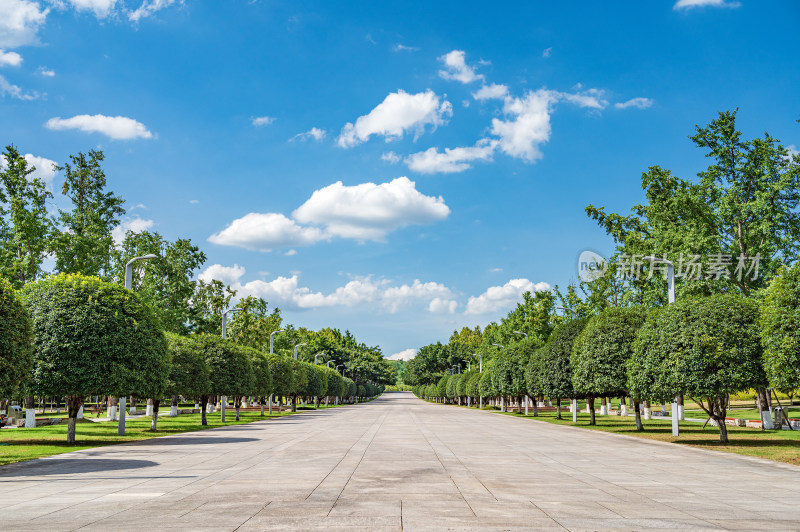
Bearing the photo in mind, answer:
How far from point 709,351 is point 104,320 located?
78.9 ft

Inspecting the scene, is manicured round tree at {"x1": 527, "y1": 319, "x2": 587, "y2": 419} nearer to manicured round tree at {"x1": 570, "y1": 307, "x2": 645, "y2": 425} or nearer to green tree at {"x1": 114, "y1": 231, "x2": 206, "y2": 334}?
manicured round tree at {"x1": 570, "y1": 307, "x2": 645, "y2": 425}

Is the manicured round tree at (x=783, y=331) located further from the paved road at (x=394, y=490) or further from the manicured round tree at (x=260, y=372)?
the manicured round tree at (x=260, y=372)

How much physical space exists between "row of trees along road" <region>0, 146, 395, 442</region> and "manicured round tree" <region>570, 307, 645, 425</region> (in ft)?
71.3

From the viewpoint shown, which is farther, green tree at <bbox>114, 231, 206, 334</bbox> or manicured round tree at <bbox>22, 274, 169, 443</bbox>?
green tree at <bbox>114, 231, 206, 334</bbox>

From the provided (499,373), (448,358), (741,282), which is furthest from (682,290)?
(448,358)

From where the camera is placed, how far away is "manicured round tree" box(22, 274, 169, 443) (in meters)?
24.3

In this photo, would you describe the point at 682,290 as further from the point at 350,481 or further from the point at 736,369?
the point at 350,481

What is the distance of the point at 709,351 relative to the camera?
993 inches

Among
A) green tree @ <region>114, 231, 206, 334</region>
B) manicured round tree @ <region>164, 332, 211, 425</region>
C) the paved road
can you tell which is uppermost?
green tree @ <region>114, 231, 206, 334</region>

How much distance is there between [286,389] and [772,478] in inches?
1929

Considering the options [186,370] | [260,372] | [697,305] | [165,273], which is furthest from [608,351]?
[165,273]

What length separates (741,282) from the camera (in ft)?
134

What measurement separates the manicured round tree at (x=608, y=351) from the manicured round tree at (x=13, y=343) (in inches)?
1050

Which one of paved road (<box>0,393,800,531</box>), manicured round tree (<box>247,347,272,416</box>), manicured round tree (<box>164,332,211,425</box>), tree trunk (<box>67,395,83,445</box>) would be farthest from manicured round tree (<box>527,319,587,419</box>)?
tree trunk (<box>67,395,83,445</box>)
